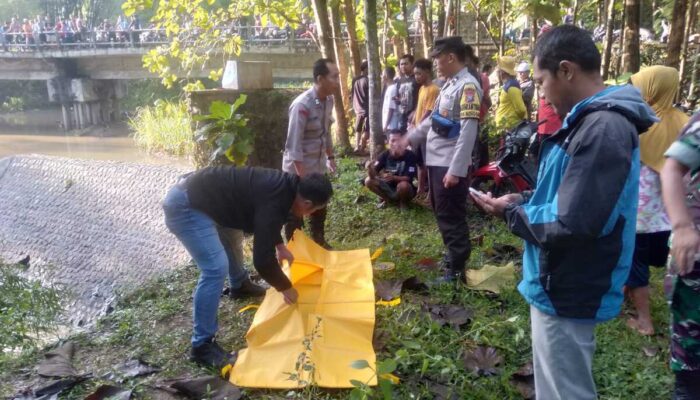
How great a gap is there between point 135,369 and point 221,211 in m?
1.07

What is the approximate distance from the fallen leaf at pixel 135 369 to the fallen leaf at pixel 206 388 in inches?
16.0

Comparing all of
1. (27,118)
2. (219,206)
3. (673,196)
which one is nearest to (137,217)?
(219,206)

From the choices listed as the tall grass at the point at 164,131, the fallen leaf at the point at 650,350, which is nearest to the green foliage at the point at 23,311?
the fallen leaf at the point at 650,350

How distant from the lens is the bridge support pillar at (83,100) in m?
25.2

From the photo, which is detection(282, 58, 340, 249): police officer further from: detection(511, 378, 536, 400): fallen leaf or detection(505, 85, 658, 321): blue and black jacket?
detection(505, 85, 658, 321): blue and black jacket

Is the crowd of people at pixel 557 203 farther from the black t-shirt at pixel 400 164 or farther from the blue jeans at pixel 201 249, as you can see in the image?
the black t-shirt at pixel 400 164

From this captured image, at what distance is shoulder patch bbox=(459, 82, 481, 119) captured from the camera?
11.7 feet

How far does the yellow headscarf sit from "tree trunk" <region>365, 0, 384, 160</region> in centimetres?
335

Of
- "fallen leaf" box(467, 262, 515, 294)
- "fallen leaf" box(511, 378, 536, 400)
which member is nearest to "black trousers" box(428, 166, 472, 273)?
"fallen leaf" box(467, 262, 515, 294)

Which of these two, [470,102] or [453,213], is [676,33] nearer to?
[470,102]

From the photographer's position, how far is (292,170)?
14.3 feet

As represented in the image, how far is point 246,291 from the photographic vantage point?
13.4ft

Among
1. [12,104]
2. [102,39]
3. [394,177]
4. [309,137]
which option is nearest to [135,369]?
[309,137]

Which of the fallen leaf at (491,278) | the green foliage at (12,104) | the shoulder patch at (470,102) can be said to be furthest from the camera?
the green foliage at (12,104)
